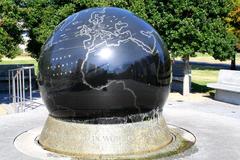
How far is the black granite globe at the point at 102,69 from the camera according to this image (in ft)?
32.3

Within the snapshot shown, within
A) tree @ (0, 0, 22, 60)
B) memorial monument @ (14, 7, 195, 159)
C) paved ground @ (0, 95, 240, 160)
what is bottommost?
paved ground @ (0, 95, 240, 160)

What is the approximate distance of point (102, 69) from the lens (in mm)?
9789

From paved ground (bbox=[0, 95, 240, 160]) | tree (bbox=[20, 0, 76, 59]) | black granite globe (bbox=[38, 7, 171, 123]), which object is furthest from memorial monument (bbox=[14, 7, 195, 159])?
tree (bbox=[20, 0, 76, 59])

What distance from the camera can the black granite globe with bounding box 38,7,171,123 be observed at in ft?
32.3

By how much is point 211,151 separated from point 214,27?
11.7 meters

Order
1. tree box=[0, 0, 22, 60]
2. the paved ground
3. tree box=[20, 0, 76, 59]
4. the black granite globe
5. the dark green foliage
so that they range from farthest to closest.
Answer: the dark green foliage
tree box=[20, 0, 76, 59]
tree box=[0, 0, 22, 60]
the paved ground
the black granite globe

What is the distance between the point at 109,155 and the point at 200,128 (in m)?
4.13

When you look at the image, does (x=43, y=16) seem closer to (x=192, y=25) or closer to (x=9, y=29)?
(x=9, y=29)

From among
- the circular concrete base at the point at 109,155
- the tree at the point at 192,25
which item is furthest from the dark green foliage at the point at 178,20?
the circular concrete base at the point at 109,155

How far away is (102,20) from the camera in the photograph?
10.7 metres

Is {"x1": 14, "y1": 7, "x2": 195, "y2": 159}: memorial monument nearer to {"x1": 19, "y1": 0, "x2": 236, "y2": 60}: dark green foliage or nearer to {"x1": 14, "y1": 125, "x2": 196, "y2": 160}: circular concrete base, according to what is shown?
{"x1": 14, "y1": 125, "x2": 196, "y2": 160}: circular concrete base

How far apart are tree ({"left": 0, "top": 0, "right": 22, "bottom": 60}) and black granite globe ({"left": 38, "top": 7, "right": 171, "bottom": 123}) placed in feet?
22.9

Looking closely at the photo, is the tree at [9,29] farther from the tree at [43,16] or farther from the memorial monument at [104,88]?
the memorial monument at [104,88]

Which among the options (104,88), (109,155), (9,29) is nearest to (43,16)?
(9,29)
